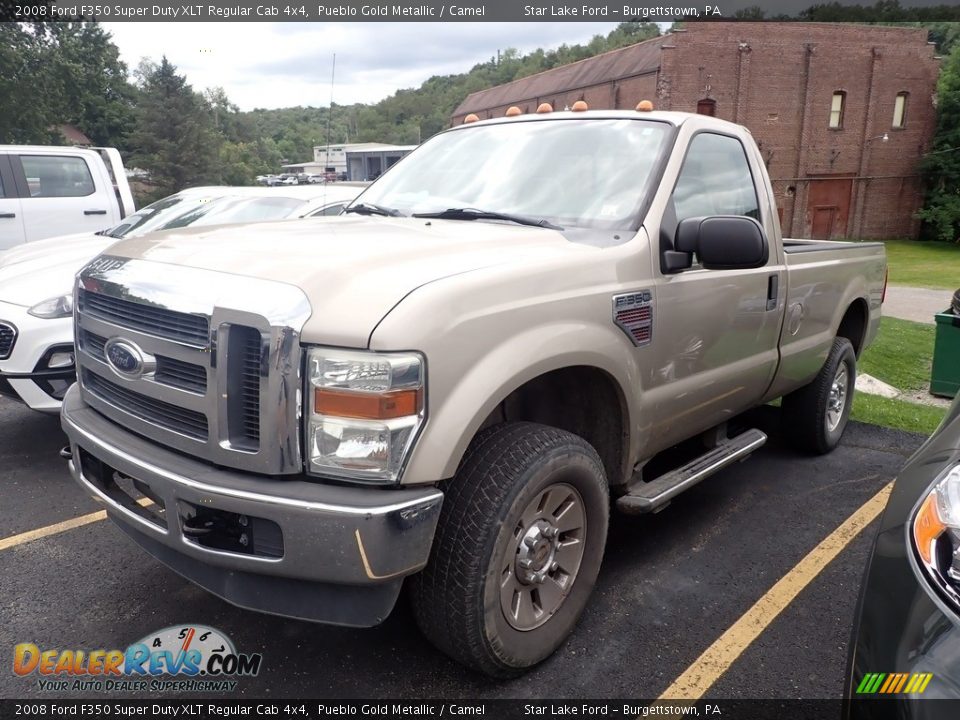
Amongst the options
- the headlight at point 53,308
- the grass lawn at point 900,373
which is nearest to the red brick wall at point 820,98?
the grass lawn at point 900,373

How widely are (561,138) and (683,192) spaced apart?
0.61 metres

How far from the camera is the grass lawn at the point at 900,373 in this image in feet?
19.7

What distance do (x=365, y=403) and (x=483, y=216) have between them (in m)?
1.41

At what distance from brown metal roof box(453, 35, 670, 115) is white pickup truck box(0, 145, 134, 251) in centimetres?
3000

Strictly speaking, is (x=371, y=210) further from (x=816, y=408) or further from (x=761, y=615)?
(x=816, y=408)

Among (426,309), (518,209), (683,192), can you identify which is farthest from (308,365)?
(683,192)

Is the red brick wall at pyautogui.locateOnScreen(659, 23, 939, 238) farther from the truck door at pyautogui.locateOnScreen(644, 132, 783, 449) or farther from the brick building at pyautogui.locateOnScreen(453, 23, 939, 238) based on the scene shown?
the truck door at pyautogui.locateOnScreen(644, 132, 783, 449)

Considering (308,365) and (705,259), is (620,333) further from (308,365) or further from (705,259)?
(308,365)

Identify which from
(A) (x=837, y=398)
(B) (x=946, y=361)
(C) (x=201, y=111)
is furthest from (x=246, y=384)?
(C) (x=201, y=111)

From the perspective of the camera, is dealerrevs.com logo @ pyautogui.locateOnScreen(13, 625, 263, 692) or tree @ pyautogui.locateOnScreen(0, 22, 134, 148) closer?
dealerrevs.com logo @ pyautogui.locateOnScreen(13, 625, 263, 692)

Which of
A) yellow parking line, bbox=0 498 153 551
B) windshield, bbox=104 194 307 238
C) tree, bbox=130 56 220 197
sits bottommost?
yellow parking line, bbox=0 498 153 551

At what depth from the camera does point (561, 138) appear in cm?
347

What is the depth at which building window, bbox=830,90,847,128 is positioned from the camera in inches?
1468

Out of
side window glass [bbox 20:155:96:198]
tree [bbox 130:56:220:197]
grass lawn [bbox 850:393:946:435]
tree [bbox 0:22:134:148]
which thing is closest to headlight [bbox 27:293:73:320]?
side window glass [bbox 20:155:96:198]
